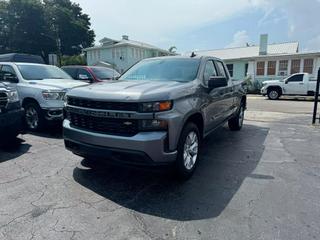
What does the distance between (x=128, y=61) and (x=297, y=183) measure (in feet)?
110

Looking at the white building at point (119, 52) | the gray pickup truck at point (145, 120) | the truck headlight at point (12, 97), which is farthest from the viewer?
the white building at point (119, 52)

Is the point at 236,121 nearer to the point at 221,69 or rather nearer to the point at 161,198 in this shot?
the point at 221,69

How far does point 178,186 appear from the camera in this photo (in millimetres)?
3711

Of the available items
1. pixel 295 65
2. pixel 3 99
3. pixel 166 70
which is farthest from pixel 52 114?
pixel 295 65

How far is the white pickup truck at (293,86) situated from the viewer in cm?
1722

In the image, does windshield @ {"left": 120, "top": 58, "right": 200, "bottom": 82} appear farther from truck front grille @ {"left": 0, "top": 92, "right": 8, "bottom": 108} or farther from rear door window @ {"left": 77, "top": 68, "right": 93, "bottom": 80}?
rear door window @ {"left": 77, "top": 68, "right": 93, "bottom": 80}

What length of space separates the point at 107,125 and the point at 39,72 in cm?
526

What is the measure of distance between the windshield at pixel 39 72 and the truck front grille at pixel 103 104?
4142 mm

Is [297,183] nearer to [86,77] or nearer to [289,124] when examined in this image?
[289,124]

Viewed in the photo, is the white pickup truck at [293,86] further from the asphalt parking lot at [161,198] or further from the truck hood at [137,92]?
the truck hood at [137,92]

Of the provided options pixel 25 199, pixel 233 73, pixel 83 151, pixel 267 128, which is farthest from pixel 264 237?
pixel 233 73

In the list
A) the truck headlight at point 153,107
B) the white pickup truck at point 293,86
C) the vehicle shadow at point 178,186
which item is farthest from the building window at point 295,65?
the truck headlight at point 153,107

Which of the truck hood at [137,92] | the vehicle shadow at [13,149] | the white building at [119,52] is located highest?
the white building at [119,52]

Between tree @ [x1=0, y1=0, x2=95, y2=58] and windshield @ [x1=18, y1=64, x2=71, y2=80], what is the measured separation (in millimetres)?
39514
